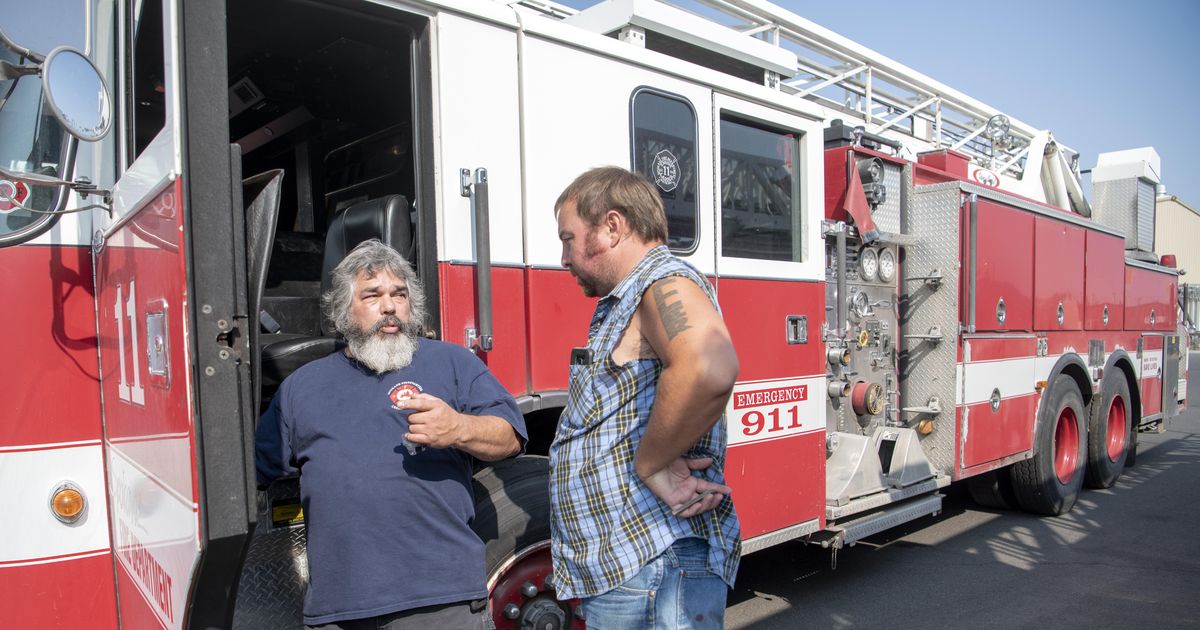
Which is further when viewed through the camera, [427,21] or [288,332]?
[288,332]

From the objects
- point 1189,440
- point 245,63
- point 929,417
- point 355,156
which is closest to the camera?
point 245,63

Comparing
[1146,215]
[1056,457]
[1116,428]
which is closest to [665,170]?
[1056,457]

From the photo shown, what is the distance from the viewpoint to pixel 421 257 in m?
2.80

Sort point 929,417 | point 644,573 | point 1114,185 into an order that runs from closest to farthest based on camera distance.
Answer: point 644,573
point 929,417
point 1114,185

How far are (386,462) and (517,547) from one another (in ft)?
2.49

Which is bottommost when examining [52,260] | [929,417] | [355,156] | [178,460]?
[929,417]

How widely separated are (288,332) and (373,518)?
166cm

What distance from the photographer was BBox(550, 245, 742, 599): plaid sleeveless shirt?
1774 mm

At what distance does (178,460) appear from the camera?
1846 mm

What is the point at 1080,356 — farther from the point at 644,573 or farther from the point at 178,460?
the point at 178,460

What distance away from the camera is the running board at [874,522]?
4332 millimetres

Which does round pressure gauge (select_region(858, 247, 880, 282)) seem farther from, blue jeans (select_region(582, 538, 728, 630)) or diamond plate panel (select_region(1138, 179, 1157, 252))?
diamond plate panel (select_region(1138, 179, 1157, 252))

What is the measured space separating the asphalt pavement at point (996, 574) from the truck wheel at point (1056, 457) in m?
0.18

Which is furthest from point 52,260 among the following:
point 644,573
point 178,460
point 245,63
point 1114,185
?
point 1114,185
